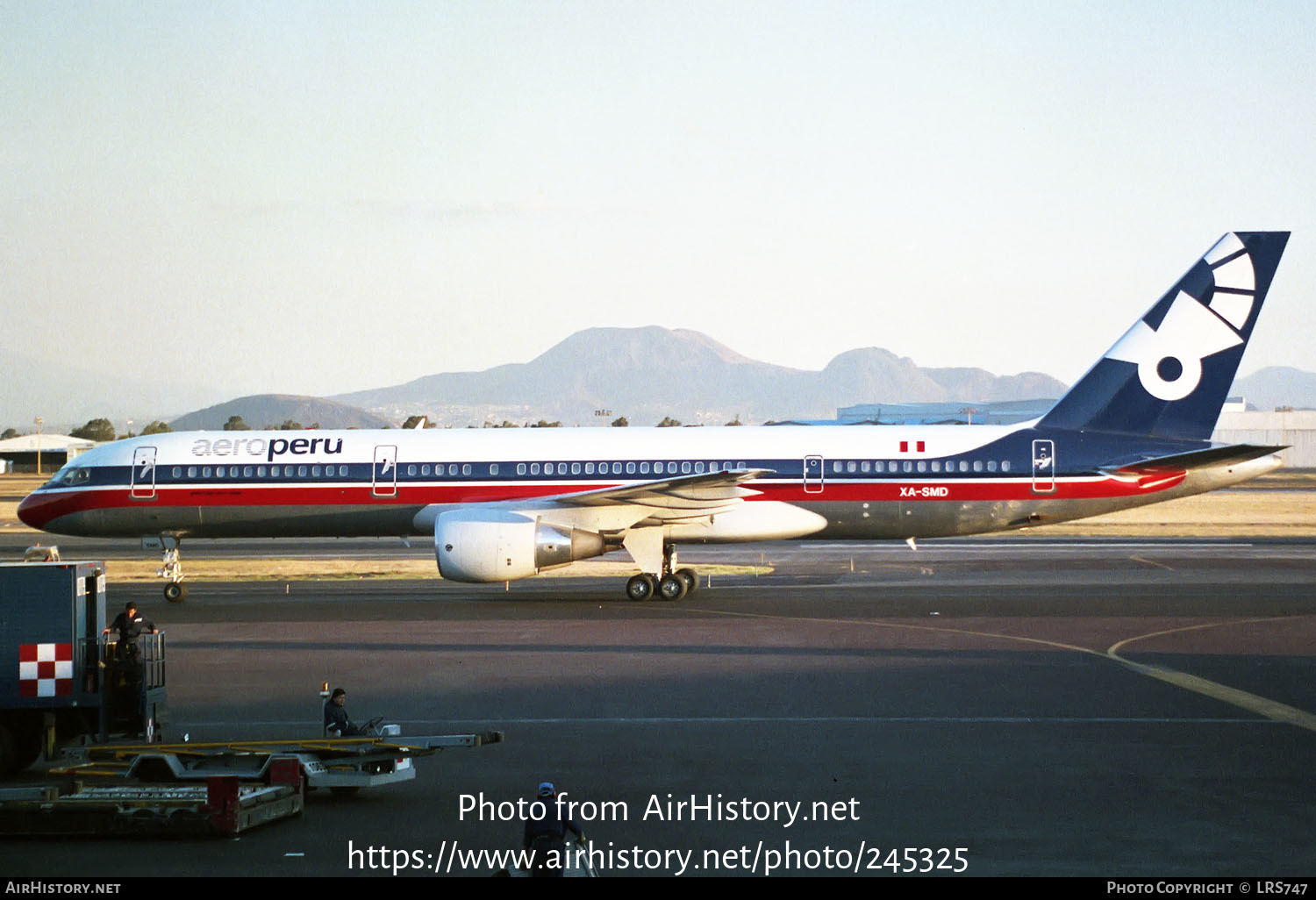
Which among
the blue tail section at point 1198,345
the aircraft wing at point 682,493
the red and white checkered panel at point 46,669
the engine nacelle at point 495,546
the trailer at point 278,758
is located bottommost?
the trailer at point 278,758

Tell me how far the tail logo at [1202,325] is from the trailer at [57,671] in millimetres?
26392

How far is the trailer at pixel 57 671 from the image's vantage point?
1413 centimetres

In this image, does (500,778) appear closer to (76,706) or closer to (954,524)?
(76,706)

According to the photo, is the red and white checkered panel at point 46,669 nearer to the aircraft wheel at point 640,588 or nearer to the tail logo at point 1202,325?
the aircraft wheel at point 640,588

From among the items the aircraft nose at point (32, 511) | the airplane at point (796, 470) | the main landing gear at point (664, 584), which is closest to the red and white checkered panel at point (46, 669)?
the airplane at point (796, 470)

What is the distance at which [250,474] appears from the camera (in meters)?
33.7

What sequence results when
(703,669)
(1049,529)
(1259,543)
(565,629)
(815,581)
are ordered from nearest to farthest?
(703,669), (565,629), (815,581), (1259,543), (1049,529)

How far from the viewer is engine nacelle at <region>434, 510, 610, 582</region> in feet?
94.5

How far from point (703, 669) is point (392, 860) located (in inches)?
412

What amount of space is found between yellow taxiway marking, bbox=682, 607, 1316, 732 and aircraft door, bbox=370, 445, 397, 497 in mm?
8800

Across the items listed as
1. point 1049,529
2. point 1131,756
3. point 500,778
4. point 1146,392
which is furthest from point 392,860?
point 1049,529

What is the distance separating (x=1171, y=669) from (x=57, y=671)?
54.6 ft

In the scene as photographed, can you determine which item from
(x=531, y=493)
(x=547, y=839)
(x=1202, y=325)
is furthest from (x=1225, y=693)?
(x=531, y=493)

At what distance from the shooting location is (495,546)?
2883cm
